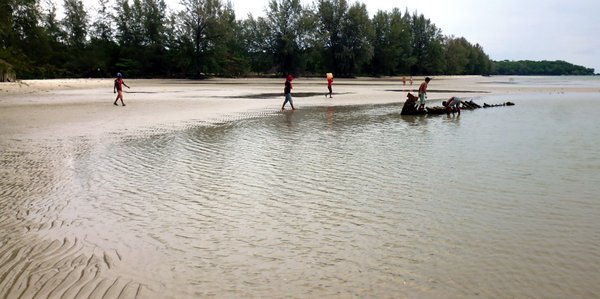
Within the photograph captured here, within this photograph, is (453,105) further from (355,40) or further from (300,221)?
(355,40)

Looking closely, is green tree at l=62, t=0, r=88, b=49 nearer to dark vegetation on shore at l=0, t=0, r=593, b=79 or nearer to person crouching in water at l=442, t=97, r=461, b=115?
dark vegetation on shore at l=0, t=0, r=593, b=79

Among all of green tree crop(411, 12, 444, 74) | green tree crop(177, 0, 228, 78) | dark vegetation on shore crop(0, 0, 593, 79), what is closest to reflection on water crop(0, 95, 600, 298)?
dark vegetation on shore crop(0, 0, 593, 79)

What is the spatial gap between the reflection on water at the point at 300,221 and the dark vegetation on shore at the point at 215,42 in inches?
2233

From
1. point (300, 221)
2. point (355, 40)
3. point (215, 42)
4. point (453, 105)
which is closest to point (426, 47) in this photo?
Result: point (355, 40)

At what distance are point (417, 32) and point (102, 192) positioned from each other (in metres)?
118

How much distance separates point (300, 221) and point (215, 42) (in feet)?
241

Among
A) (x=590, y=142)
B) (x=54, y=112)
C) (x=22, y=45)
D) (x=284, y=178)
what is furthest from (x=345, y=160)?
(x=22, y=45)

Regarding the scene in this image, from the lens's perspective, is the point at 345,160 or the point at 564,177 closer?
the point at 564,177

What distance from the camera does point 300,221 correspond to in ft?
20.0

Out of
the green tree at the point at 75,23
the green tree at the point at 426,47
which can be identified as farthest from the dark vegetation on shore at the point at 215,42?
the green tree at the point at 426,47

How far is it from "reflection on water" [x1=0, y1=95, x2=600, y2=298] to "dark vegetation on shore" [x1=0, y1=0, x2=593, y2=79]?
5671 cm

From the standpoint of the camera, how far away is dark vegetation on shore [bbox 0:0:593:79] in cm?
7475

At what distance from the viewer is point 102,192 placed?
7.61 metres

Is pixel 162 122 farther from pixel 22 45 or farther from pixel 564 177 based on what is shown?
pixel 22 45
